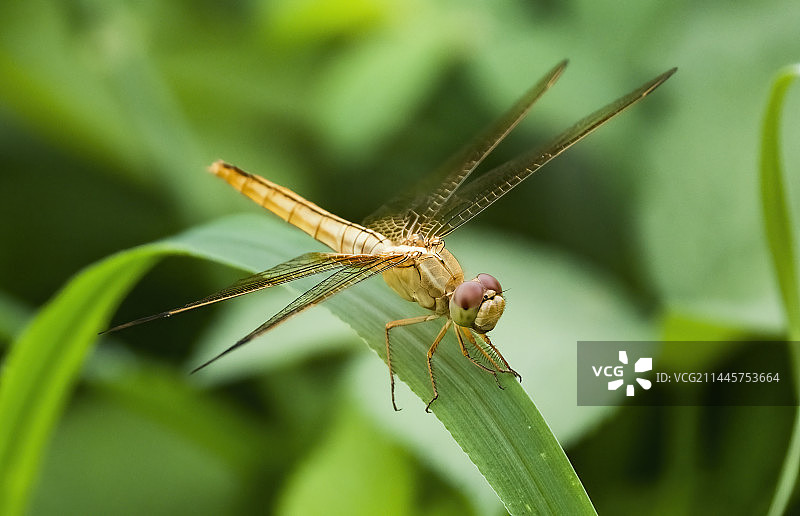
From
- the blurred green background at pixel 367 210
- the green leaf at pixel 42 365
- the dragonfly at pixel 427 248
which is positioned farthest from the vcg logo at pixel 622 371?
the green leaf at pixel 42 365

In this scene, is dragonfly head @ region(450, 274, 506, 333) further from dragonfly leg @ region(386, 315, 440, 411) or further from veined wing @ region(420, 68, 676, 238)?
veined wing @ region(420, 68, 676, 238)

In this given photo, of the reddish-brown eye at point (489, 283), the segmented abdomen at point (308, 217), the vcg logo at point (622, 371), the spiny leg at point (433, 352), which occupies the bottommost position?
the spiny leg at point (433, 352)

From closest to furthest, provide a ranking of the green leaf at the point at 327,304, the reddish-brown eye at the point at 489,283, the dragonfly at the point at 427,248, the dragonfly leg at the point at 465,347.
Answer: the green leaf at the point at 327,304 → the dragonfly leg at the point at 465,347 → the dragonfly at the point at 427,248 → the reddish-brown eye at the point at 489,283

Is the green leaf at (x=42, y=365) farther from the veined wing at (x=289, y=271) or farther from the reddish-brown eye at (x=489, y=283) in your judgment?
the reddish-brown eye at (x=489, y=283)

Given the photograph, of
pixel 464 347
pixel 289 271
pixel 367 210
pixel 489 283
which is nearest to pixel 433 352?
pixel 464 347

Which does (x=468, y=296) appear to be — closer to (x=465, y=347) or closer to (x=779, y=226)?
(x=465, y=347)

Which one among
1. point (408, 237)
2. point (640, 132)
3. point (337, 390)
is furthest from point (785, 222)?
point (337, 390)

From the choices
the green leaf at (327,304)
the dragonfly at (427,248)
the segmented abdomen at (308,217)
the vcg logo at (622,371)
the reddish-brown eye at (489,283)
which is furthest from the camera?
the segmented abdomen at (308,217)

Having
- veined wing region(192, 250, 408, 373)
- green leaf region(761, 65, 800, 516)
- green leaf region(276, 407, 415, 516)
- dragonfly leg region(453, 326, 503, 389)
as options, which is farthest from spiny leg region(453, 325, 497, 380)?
green leaf region(761, 65, 800, 516)
